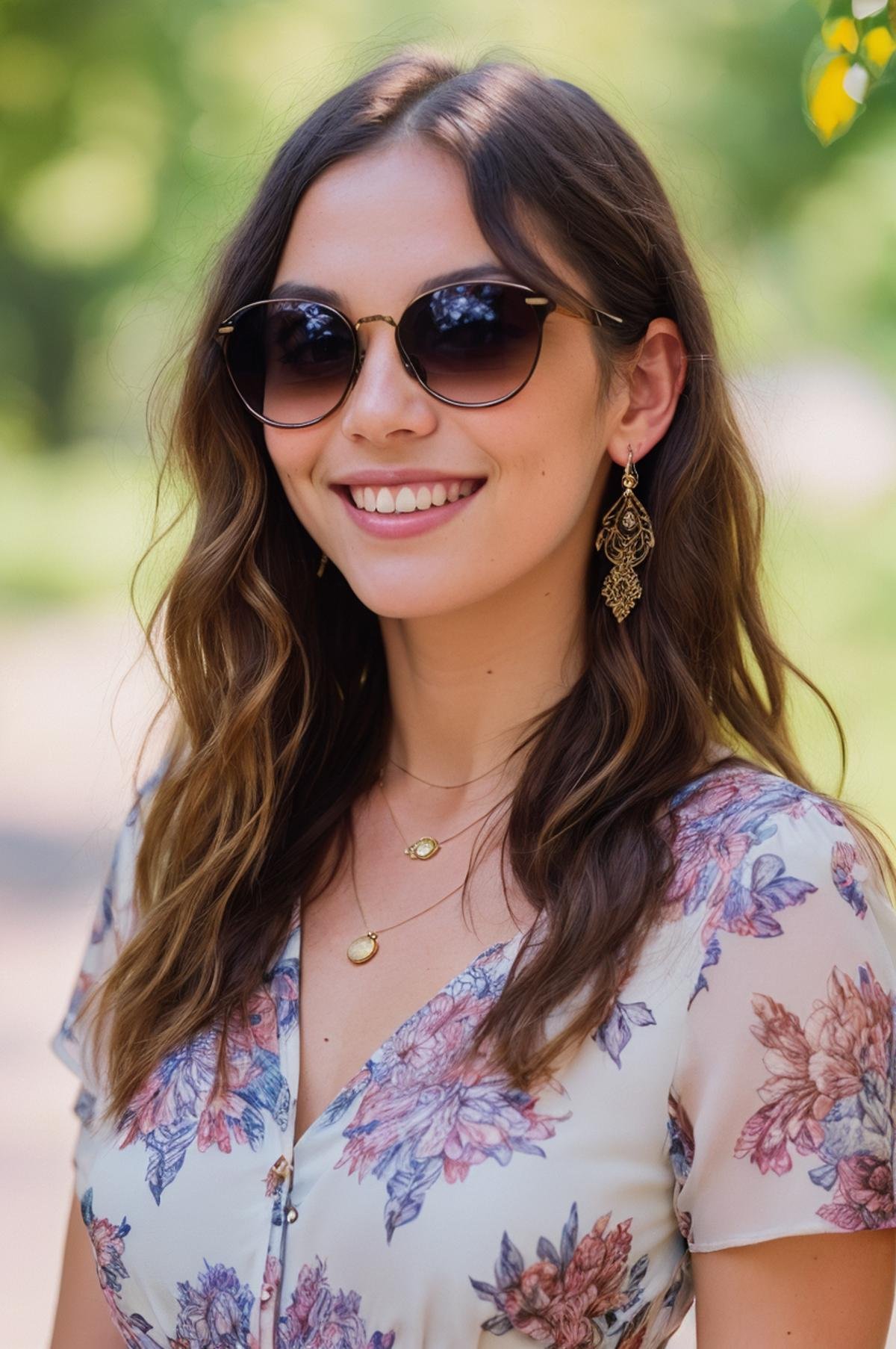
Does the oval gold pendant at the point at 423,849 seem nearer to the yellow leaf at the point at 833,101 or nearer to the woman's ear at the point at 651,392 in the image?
the woman's ear at the point at 651,392

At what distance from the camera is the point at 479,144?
203cm

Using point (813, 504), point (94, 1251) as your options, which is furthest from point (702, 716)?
point (813, 504)

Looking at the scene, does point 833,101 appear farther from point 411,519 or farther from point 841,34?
point 411,519

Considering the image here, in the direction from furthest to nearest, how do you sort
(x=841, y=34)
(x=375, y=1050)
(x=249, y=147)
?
(x=249, y=147) → (x=375, y=1050) → (x=841, y=34)

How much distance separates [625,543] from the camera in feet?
7.32

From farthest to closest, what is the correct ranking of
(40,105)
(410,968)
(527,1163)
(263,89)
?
(40,105) → (263,89) → (410,968) → (527,1163)

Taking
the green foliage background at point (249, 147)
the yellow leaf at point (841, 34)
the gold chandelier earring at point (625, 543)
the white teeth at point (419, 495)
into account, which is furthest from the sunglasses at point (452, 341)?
the green foliage background at point (249, 147)

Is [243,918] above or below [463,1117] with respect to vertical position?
above

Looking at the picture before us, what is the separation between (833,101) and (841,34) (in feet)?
0.23

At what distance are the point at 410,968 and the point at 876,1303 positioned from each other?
25.6 inches

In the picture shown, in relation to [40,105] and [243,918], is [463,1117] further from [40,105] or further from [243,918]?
[40,105]

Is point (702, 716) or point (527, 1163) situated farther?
point (702, 716)

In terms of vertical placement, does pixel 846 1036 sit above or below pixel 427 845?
below

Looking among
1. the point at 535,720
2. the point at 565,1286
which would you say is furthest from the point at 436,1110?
the point at 535,720
